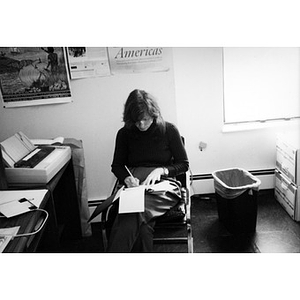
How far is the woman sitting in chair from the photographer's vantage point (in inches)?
64.3

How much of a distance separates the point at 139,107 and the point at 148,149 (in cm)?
21

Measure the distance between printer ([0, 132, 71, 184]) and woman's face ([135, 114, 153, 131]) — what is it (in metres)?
0.38

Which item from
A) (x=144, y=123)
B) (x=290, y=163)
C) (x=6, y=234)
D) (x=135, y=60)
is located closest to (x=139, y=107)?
(x=144, y=123)

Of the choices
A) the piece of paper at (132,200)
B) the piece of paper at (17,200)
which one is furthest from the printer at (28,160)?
the piece of paper at (132,200)

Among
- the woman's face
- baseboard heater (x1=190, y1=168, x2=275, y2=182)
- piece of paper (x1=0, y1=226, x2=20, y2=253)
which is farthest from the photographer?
baseboard heater (x1=190, y1=168, x2=275, y2=182)

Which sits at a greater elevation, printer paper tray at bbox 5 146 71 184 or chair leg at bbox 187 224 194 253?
printer paper tray at bbox 5 146 71 184

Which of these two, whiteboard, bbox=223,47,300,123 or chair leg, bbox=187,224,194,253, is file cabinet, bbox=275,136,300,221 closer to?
whiteboard, bbox=223,47,300,123

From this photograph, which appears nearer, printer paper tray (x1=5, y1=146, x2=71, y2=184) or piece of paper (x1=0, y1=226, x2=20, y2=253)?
piece of paper (x1=0, y1=226, x2=20, y2=253)

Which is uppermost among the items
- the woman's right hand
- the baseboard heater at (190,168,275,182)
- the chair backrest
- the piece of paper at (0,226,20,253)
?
the chair backrest

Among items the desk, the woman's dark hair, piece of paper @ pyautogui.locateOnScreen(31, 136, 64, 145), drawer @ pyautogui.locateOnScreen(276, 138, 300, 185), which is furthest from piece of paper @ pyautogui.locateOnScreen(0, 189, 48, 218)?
drawer @ pyautogui.locateOnScreen(276, 138, 300, 185)

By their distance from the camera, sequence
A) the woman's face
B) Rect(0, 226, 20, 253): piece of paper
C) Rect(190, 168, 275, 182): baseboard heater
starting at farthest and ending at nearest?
Rect(190, 168, 275, 182): baseboard heater < the woman's face < Rect(0, 226, 20, 253): piece of paper
